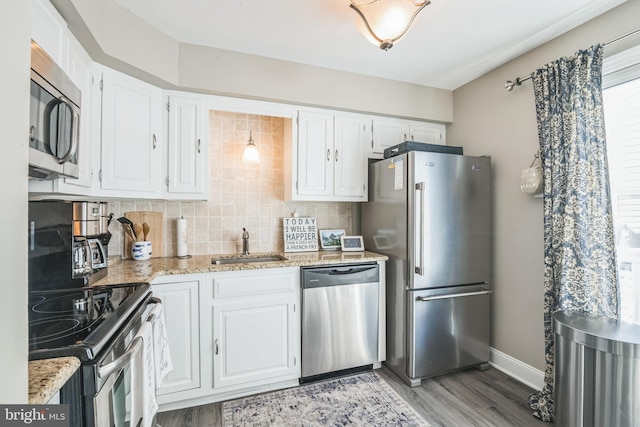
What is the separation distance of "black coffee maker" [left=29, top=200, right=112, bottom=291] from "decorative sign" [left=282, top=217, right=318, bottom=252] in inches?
59.3

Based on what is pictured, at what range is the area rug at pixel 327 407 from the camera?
1892mm

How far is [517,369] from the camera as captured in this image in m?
2.37

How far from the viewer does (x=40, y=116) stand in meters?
0.94

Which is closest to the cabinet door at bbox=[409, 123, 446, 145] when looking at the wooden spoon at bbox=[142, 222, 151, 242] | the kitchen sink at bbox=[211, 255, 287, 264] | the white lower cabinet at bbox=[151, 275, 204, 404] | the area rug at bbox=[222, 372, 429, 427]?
the kitchen sink at bbox=[211, 255, 287, 264]

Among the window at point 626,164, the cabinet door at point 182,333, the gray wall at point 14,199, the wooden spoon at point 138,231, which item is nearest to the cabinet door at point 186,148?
the wooden spoon at point 138,231

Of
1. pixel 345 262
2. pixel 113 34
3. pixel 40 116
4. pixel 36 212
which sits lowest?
pixel 345 262

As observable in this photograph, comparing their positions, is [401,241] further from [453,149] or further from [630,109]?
[630,109]

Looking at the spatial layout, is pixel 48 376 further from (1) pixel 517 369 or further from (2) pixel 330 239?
(1) pixel 517 369

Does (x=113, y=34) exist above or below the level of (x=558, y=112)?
above

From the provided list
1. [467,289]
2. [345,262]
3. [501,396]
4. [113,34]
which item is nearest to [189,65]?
A: [113,34]

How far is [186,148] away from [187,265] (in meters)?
0.90

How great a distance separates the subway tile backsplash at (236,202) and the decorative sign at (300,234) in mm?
81

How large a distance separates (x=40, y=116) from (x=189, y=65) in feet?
4.88

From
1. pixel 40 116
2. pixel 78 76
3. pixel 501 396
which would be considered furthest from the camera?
pixel 501 396
